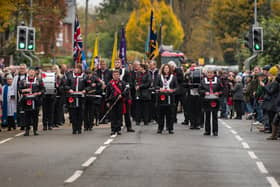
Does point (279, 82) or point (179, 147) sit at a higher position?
point (279, 82)

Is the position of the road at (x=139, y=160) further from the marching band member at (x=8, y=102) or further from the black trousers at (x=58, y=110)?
the black trousers at (x=58, y=110)

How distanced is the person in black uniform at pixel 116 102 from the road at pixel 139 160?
0.32 metres

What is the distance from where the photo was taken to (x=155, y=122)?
27859 millimetres

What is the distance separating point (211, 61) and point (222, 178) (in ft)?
256

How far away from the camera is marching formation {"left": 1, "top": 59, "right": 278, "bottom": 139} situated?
22.7m

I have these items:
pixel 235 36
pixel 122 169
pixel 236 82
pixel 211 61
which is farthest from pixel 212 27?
pixel 122 169

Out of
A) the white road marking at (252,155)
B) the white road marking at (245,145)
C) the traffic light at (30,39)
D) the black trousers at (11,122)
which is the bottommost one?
the white road marking at (252,155)

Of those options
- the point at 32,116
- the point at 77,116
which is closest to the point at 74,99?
the point at 77,116

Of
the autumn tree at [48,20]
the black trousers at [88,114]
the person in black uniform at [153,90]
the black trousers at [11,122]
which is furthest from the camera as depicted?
the autumn tree at [48,20]

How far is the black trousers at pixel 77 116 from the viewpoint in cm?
2306

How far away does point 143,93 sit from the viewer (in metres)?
26.4

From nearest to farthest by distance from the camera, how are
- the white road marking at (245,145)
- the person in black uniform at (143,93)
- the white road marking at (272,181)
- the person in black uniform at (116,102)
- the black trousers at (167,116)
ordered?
the white road marking at (272,181) < the white road marking at (245,145) < the person in black uniform at (116,102) < the black trousers at (167,116) < the person in black uniform at (143,93)

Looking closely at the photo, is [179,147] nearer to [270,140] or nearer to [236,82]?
[270,140]

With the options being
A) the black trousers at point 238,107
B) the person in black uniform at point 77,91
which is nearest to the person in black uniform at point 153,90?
the person in black uniform at point 77,91
